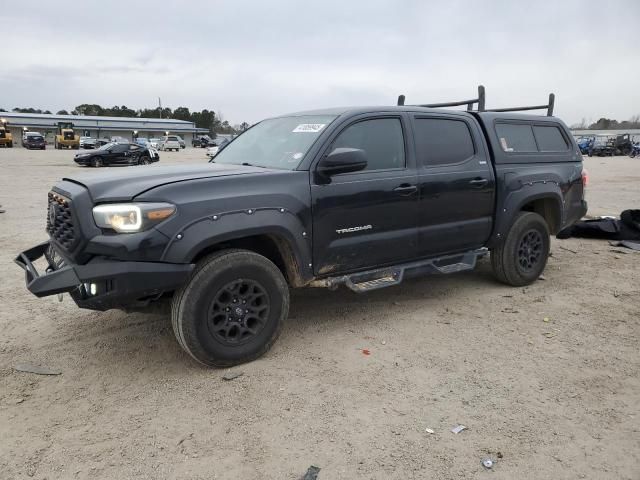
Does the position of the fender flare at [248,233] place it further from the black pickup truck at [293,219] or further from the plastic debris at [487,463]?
the plastic debris at [487,463]

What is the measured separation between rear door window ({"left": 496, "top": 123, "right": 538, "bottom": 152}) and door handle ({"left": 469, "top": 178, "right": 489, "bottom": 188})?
55 centimetres

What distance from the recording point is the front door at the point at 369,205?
389 cm

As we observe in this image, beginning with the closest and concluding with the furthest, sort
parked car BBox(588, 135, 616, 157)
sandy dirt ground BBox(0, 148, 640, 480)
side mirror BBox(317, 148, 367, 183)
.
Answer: sandy dirt ground BBox(0, 148, 640, 480)
side mirror BBox(317, 148, 367, 183)
parked car BBox(588, 135, 616, 157)

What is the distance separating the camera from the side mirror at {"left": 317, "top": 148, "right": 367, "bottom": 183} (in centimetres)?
371

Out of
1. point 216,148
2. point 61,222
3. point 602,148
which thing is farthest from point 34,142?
point 602,148

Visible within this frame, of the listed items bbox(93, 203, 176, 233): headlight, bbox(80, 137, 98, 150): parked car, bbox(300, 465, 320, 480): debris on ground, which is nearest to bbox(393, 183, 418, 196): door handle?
bbox(93, 203, 176, 233): headlight

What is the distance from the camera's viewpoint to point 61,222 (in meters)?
3.51

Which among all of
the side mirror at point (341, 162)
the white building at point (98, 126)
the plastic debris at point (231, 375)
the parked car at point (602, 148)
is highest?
the white building at point (98, 126)

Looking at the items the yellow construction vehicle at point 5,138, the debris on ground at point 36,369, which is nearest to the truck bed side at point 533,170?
the debris on ground at point 36,369

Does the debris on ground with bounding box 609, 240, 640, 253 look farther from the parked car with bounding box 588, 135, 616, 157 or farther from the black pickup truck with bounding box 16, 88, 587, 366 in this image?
the parked car with bounding box 588, 135, 616, 157

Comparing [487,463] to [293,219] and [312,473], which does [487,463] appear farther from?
[293,219]

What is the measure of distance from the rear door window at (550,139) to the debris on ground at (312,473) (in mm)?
4518

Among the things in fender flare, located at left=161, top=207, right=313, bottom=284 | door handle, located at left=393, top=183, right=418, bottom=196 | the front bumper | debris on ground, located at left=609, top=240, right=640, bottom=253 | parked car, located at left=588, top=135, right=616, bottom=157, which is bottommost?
debris on ground, located at left=609, top=240, right=640, bottom=253

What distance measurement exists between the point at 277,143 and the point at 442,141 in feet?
5.14
